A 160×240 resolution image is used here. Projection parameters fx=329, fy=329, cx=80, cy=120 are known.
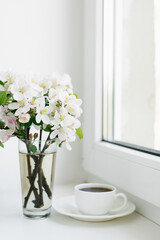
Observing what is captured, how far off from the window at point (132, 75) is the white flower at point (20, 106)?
13.1 inches

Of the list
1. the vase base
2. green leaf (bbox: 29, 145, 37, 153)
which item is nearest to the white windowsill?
the vase base

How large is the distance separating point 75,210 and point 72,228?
92 mm

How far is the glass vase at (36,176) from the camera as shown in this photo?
80 centimetres

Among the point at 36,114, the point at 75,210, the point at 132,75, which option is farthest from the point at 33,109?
the point at 132,75

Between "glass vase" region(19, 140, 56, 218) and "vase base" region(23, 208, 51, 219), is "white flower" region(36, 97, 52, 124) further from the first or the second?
"vase base" region(23, 208, 51, 219)

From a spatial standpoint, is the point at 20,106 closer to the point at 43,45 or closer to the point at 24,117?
the point at 24,117

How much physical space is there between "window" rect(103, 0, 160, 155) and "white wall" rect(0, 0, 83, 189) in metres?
0.12

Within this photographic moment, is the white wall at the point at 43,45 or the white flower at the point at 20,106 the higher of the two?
the white wall at the point at 43,45

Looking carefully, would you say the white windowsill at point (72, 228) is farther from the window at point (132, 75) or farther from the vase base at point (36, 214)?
the window at point (132, 75)

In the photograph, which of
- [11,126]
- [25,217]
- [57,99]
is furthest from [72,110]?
[25,217]

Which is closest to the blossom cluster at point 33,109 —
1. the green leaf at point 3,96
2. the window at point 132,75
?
the green leaf at point 3,96

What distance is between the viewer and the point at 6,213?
854 millimetres

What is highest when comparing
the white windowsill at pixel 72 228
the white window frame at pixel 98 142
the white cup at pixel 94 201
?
the white window frame at pixel 98 142

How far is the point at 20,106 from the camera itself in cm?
73
